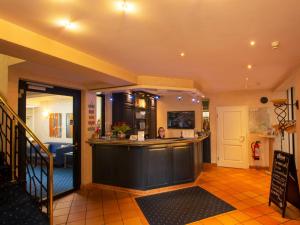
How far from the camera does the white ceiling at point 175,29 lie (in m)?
1.70

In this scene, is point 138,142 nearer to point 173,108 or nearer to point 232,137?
point 173,108

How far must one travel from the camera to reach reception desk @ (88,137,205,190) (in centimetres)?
404

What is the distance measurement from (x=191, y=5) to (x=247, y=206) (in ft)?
10.9

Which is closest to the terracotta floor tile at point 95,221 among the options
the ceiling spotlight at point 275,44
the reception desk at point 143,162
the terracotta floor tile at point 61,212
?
the terracotta floor tile at point 61,212

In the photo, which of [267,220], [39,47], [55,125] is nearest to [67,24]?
[39,47]

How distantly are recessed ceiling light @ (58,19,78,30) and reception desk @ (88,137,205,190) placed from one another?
250 cm

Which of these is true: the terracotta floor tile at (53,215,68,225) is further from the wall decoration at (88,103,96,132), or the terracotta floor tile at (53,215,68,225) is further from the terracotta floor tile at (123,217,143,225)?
the wall decoration at (88,103,96,132)

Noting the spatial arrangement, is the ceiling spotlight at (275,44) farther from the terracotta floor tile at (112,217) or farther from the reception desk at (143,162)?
the terracotta floor tile at (112,217)

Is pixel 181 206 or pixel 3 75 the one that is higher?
pixel 3 75

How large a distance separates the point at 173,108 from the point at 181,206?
398cm

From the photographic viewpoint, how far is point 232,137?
20.3 ft

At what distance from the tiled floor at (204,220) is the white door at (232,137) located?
4.35ft

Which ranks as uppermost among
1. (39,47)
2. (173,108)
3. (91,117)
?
(39,47)

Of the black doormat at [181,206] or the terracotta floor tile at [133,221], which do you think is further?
the black doormat at [181,206]
